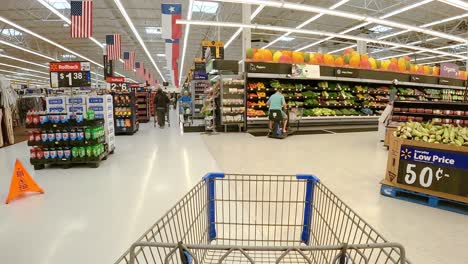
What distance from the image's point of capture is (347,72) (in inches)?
476

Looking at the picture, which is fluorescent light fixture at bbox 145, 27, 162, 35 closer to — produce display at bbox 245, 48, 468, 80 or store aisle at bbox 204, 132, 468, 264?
produce display at bbox 245, 48, 468, 80

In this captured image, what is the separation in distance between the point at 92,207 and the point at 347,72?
447 inches

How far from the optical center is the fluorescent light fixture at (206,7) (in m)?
14.3

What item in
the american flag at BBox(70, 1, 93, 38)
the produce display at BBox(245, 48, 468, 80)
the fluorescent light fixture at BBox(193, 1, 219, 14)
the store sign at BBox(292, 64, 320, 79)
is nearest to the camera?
the american flag at BBox(70, 1, 93, 38)

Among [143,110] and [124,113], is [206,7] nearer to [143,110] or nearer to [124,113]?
[143,110]

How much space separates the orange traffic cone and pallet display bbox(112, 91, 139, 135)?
616 cm

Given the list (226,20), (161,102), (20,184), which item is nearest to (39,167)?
(20,184)

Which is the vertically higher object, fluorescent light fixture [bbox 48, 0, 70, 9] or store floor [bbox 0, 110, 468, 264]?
fluorescent light fixture [bbox 48, 0, 70, 9]

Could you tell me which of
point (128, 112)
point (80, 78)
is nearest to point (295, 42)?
point (128, 112)

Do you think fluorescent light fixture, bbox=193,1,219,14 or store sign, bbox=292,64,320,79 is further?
fluorescent light fixture, bbox=193,1,219,14

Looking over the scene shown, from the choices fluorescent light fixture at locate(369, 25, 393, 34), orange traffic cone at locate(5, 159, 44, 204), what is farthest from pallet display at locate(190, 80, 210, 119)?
orange traffic cone at locate(5, 159, 44, 204)

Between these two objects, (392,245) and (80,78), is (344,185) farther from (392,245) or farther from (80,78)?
(80,78)

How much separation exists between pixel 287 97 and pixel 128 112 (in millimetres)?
6012

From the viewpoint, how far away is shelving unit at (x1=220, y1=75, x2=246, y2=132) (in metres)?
10.1
